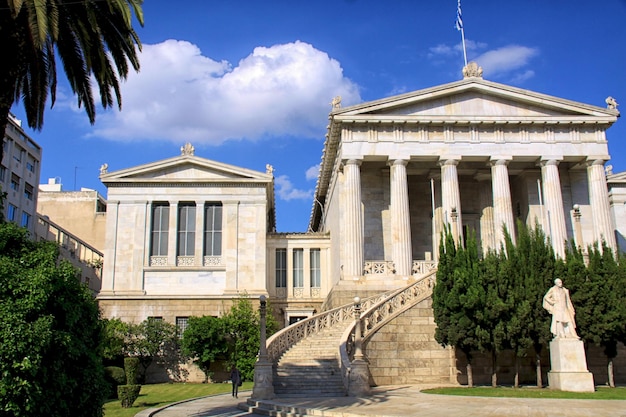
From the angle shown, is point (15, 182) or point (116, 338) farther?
point (15, 182)

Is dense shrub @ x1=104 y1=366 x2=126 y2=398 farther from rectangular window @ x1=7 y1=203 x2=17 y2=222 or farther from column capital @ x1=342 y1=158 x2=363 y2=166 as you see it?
rectangular window @ x1=7 y1=203 x2=17 y2=222

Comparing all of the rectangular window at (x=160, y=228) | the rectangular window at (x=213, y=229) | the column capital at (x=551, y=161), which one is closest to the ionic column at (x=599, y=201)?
the column capital at (x=551, y=161)

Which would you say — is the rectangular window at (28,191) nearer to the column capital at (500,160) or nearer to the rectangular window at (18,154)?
the rectangular window at (18,154)

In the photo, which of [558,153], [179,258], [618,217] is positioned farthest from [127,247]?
[618,217]

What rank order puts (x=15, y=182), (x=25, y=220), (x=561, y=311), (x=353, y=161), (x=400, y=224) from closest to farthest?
1. (x=561, y=311)
2. (x=400, y=224)
3. (x=353, y=161)
4. (x=15, y=182)
5. (x=25, y=220)

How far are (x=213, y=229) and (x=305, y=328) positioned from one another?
51.0ft

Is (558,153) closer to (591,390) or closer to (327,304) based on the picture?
(327,304)

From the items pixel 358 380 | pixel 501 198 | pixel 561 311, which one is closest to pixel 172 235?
pixel 501 198

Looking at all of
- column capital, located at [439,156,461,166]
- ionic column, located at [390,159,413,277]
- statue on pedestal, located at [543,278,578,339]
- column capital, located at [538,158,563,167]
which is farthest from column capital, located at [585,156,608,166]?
statue on pedestal, located at [543,278,578,339]

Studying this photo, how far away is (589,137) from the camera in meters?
39.3

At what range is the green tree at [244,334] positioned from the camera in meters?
36.2

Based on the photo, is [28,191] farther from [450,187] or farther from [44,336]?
[44,336]

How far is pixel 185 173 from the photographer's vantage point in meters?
42.8

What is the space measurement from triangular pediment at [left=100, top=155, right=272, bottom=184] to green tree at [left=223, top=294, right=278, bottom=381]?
8.63m
